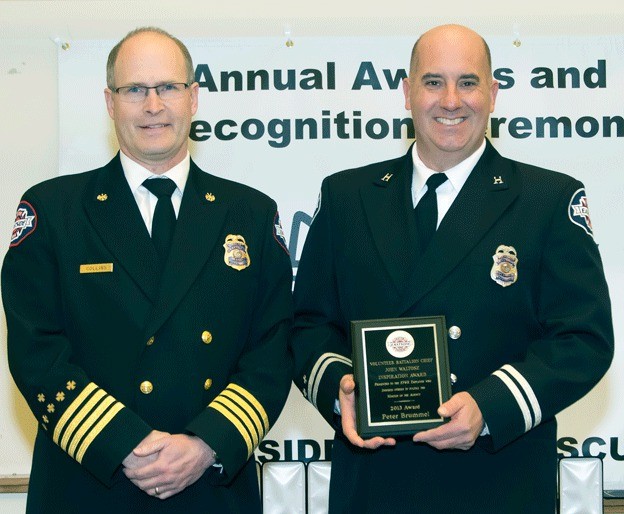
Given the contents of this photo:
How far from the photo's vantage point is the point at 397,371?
7.84 ft

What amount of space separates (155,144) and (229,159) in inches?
50.3

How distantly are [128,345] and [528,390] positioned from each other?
3.28ft

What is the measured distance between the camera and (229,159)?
12.8 ft

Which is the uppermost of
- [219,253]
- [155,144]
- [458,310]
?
[155,144]

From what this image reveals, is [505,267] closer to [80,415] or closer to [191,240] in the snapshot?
[191,240]

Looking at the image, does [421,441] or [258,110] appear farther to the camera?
[258,110]

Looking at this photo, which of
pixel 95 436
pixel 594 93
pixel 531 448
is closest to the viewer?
pixel 95 436

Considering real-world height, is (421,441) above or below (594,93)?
below

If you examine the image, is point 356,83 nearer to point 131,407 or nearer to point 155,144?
point 155,144

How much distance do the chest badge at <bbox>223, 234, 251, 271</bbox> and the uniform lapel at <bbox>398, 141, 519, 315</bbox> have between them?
44 centimetres

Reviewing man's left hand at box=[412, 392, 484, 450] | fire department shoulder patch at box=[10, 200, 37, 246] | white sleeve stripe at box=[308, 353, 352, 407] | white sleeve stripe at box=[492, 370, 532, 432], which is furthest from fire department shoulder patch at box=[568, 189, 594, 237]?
fire department shoulder patch at box=[10, 200, 37, 246]

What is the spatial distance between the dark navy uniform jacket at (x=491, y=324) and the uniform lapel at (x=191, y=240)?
372 mm

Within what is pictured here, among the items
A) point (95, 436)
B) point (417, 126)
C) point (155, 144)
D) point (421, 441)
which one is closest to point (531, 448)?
point (421, 441)

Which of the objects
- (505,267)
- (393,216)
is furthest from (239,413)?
(505,267)
